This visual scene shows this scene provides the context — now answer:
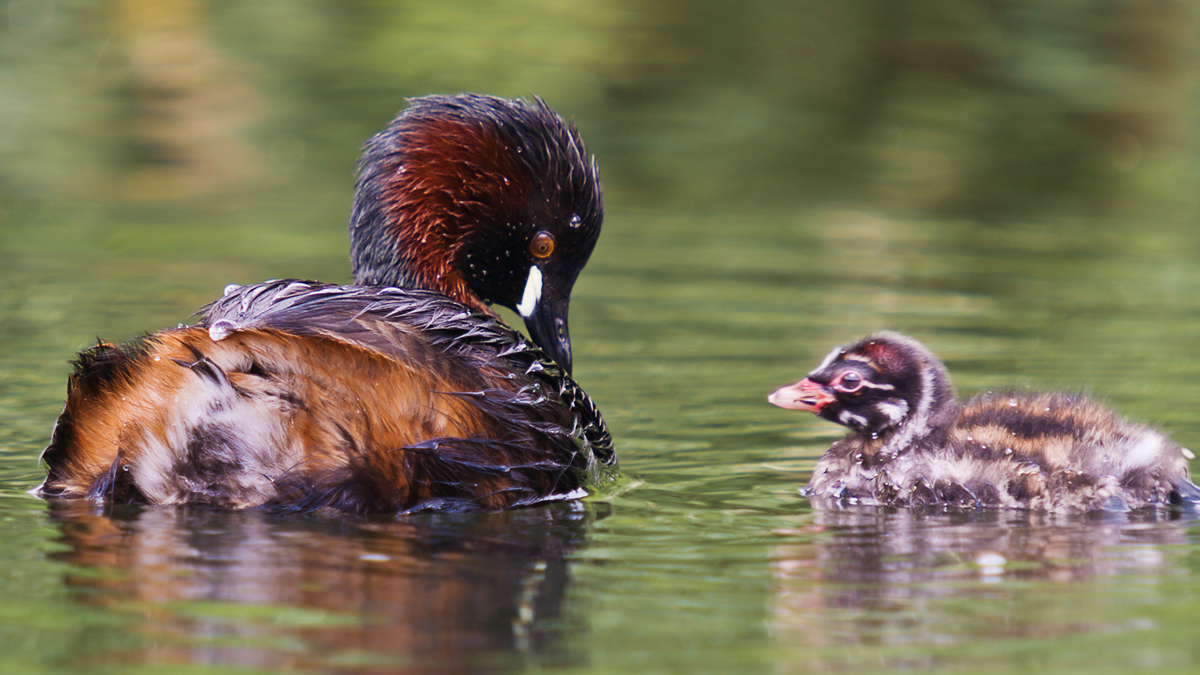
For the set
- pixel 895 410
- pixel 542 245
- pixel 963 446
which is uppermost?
pixel 542 245

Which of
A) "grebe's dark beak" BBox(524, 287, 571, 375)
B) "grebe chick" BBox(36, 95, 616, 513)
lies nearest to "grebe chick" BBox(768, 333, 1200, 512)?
"grebe chick" BBox(36, 95, 616, 513)

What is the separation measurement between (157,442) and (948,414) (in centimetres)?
254

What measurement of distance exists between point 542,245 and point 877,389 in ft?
4.25

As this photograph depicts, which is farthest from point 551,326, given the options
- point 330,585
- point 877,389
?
point 330,585

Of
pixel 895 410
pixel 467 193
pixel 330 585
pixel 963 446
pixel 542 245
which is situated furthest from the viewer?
pixel 542 245

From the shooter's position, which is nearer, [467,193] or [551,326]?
A: [467,193]

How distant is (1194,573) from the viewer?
415 cm

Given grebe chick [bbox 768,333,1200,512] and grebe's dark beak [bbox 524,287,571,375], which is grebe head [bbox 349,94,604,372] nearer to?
grebe's dark beak [bbox 524,287,571,375]

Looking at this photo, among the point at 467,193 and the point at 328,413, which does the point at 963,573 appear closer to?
the point at 328,413

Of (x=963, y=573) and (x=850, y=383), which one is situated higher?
(x=850, y=383)

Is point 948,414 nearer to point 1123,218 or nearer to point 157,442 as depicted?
point 157,442

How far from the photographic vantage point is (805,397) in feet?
18.1

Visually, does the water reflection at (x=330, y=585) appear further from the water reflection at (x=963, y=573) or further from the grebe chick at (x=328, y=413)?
the water reflection at (x=963, y=573)

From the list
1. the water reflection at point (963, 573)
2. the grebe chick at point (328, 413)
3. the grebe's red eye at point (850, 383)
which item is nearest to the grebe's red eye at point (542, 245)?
the grebe chick at point (328, 413)
